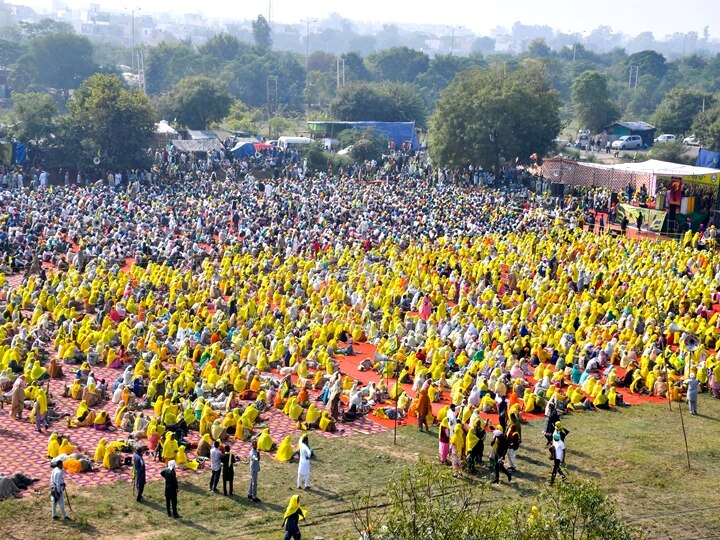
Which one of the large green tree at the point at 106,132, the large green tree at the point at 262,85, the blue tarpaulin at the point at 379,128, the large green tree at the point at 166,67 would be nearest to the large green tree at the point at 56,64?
the large green tree at the point at 166,67

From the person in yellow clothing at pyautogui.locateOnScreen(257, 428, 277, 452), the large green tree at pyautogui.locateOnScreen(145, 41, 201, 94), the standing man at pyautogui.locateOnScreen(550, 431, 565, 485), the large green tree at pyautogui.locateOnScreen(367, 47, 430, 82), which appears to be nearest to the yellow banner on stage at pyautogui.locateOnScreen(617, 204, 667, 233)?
the standing man at pyautogui.locateOnScreen(550, 431, 565, 485)

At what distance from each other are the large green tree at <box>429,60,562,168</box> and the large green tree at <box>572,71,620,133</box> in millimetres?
20629

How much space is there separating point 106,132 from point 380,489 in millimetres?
31376

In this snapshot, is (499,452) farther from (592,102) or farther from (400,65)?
(400,65)

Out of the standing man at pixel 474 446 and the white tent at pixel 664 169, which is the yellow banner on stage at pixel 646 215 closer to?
the white tent at pixel 664 169

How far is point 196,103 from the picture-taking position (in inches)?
2154

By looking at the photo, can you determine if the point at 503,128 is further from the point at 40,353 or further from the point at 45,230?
the point at 40,353

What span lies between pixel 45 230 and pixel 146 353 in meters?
12.9

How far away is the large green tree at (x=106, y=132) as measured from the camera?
4375 centimetres

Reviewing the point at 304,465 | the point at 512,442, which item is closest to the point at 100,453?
the point at 304,465

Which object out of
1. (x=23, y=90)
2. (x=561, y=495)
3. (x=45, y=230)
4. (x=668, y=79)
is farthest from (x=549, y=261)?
(x=668, y=79)

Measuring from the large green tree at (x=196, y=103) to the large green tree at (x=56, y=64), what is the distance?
26759 millimetres

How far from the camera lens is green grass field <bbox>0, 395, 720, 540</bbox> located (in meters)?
13.8

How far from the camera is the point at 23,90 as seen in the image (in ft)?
257
